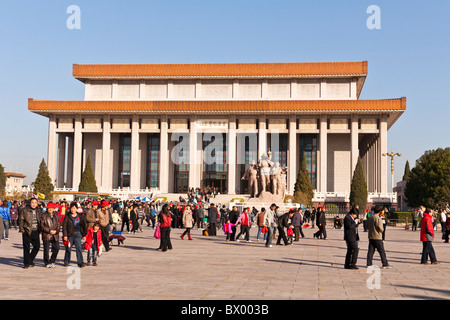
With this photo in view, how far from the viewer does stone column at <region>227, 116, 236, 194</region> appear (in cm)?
7012

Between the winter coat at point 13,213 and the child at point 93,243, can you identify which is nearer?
the child at point 93,243

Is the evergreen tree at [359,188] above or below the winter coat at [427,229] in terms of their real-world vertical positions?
above

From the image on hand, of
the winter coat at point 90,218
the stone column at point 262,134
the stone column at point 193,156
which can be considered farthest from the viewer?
the stone column at point 193,156

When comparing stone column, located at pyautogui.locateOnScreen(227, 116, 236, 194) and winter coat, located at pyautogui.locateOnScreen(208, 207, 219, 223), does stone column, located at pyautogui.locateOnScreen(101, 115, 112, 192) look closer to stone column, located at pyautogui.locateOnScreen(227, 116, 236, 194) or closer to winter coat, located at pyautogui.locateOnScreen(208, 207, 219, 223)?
stone column, located at pyautogui.locateOnScreen(227, 116, 236, 194)

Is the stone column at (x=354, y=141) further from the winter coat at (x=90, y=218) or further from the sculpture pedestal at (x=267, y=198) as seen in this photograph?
the winter coat at (x=90, y=218)

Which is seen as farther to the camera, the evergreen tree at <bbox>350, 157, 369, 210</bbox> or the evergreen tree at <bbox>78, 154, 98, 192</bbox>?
the evergreen tree at <bbox>78, 154, 98, 192</bbox>

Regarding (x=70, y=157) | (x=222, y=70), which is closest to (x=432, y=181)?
(x=222, y=70)

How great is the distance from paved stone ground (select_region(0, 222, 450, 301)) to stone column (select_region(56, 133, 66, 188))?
59.2 metres

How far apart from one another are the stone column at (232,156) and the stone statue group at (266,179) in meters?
25.1

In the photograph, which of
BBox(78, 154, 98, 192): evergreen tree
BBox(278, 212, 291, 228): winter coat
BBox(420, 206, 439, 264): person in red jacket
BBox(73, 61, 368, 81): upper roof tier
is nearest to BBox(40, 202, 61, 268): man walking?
BBox(278, 212, 291, 228): winter coat

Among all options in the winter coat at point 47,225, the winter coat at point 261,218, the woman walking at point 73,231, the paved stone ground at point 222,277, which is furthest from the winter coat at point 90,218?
the winter coat at point 261,218

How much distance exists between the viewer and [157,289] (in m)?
9.24

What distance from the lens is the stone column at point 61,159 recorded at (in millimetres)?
74500

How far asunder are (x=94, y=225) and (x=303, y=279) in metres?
5.82
